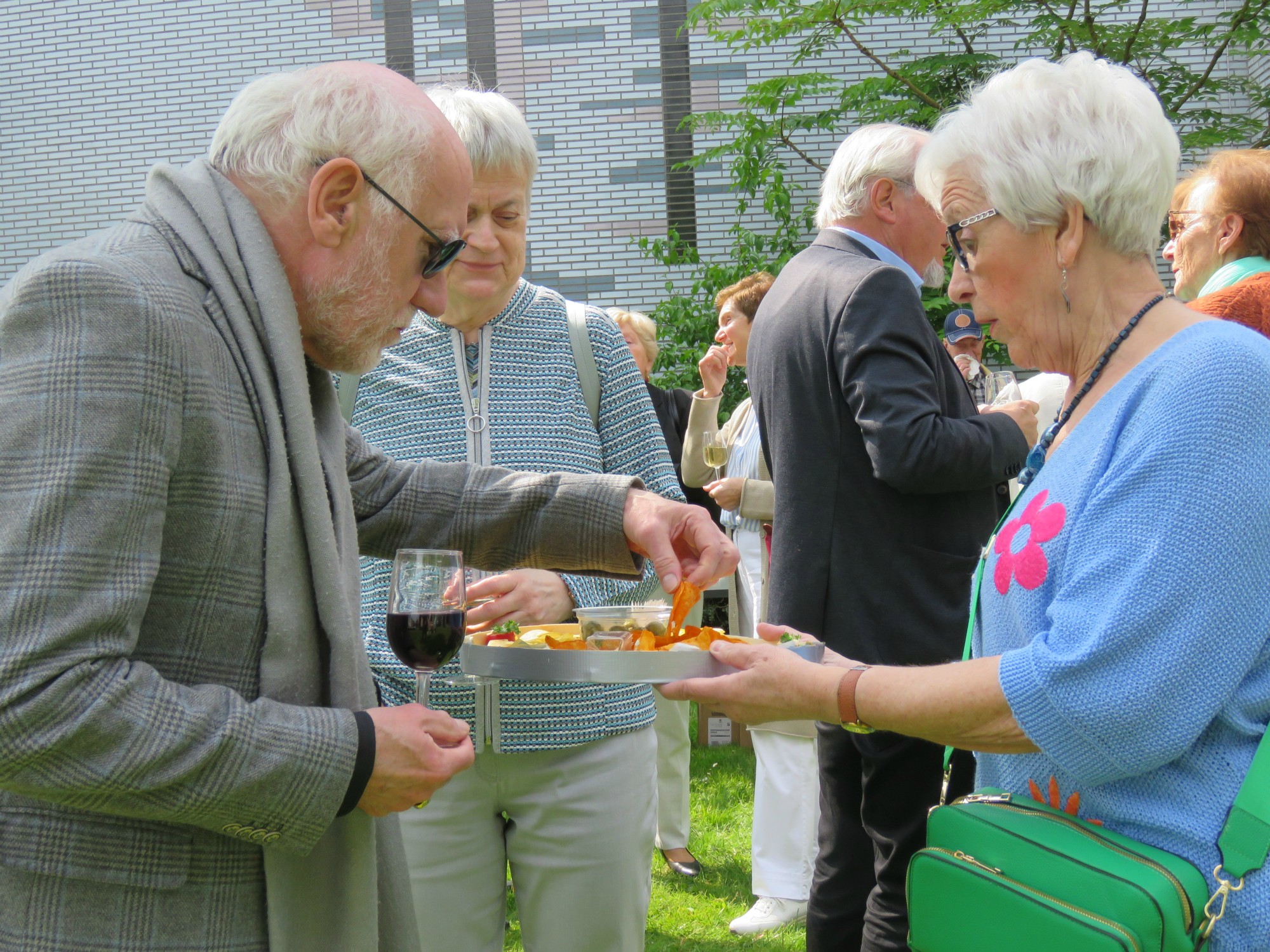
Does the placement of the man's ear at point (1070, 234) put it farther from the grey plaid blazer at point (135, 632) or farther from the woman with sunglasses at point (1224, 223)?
the woman with sunglasses at point (1224, 223)

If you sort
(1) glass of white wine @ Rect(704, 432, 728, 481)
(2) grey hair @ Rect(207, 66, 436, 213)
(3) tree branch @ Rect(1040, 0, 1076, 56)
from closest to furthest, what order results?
1. (2) grey hair @ Rect(207, 66, 436, 213)
2. (1) glass of white wine @ Rect(704, 432, 728, 481)
3. (3) tree branch @ Rect(1040, 0, 1076, 56)

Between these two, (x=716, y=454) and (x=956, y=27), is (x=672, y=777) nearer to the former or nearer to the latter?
→ (x=716, y=454)

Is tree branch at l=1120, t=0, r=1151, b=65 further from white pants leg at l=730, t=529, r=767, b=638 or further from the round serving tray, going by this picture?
the round serving tray

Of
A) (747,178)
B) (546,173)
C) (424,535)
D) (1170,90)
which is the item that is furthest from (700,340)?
(424,535)

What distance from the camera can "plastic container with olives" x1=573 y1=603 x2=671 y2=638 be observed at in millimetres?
2199

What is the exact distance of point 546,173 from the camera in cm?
1038

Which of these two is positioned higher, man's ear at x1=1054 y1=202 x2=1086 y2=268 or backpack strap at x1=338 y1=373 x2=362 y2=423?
man's ear at x1=1054 y1=202 x2=1086 y2=268

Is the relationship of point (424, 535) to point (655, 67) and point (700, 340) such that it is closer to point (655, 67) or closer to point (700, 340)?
point (700, 340)

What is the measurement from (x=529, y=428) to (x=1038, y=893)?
1.52 meters

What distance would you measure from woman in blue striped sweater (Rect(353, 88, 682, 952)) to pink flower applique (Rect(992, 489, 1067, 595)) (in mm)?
859

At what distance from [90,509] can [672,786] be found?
15.1ft

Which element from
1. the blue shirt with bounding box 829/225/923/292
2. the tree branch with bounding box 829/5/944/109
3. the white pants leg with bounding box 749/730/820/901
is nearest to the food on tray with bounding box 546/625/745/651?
the blue shirt with bounding box 829/225/923/292

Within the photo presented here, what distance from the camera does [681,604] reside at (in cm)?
224

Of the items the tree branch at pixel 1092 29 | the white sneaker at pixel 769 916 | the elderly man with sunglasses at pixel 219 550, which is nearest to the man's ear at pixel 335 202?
the elderly man with sunglasses at pixel 219 550
